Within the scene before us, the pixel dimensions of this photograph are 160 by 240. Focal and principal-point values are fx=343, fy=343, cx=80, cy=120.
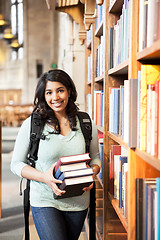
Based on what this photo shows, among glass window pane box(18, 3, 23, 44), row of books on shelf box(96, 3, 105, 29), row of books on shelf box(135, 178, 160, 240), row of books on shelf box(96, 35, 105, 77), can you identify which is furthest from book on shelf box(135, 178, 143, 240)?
glass window pane box(18, 3, 23, 44)

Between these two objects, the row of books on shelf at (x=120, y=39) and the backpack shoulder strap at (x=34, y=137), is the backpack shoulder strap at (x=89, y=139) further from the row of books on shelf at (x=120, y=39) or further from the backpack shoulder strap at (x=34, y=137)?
the row of books on shelf at (x=120, y=39)

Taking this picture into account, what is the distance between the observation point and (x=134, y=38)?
1487mm

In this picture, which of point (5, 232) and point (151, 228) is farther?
point (5, 232)

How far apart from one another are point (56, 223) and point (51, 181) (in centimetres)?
25

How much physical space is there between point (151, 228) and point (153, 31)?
733 millimetres

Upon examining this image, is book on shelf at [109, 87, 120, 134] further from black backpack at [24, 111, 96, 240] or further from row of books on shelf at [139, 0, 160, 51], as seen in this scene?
row of books on shelf at [139, 0, 160, 51]

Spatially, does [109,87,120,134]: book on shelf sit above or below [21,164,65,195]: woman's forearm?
above

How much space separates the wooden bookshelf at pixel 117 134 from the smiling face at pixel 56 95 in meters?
0.34

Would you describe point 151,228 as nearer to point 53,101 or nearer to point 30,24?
point 53,101

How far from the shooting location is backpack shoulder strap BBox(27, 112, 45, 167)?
77.2 inches

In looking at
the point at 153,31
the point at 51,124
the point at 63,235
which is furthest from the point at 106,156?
the point at 153,31

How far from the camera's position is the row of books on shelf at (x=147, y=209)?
48.1 inches

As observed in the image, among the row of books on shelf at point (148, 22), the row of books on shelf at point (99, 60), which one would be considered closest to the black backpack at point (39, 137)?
the row of books on shelf at point (148, 22)

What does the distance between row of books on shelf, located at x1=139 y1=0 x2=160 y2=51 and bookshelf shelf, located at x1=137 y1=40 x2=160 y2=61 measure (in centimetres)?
3
